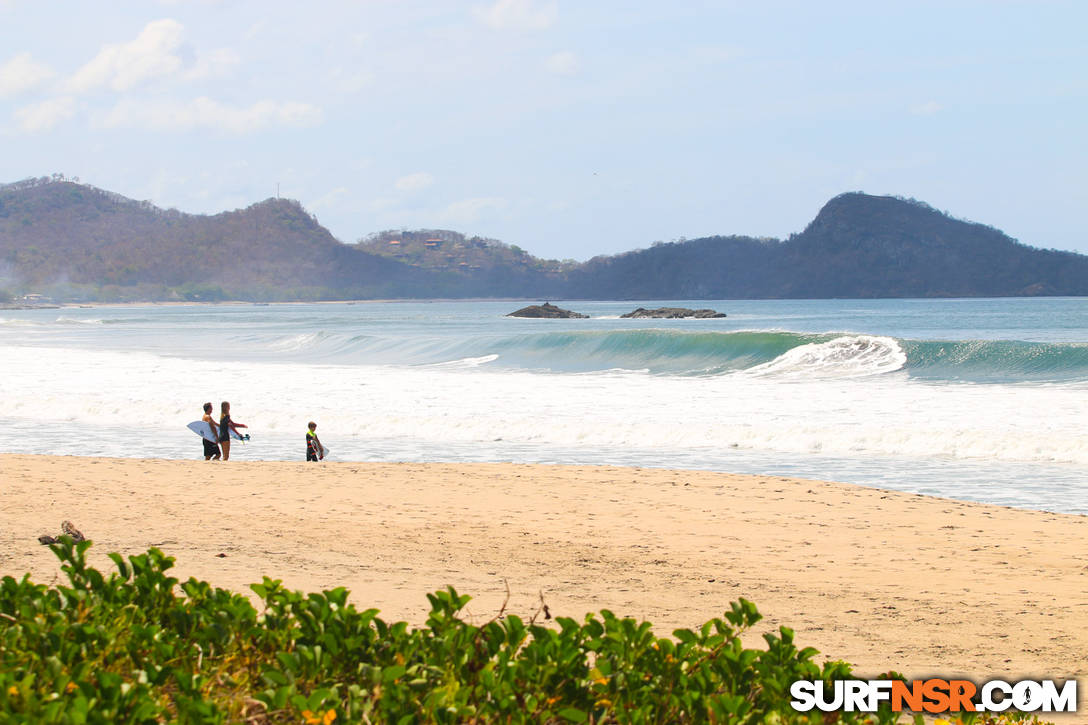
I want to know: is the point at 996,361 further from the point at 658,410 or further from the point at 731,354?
the point at 658,410

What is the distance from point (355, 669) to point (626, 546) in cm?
470

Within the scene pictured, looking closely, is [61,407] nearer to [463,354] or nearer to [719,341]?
[463,354]

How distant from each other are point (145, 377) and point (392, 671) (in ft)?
83.1

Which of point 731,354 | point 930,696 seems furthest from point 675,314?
point 930,696

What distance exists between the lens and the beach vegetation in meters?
2.73

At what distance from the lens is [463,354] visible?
39.2 m

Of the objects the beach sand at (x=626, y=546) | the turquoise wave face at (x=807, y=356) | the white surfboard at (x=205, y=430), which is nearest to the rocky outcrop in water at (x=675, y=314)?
the turquoise wave face at (x=807, y=356)

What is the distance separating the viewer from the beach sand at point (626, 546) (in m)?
5.53

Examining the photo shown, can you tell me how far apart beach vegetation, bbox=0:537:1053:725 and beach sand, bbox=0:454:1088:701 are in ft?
4.11

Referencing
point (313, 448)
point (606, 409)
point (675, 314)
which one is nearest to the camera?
point (313, 448)

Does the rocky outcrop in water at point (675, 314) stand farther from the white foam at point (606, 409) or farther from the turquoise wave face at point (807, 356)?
the white foam at point (606, 409)

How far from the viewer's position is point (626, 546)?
7.75m

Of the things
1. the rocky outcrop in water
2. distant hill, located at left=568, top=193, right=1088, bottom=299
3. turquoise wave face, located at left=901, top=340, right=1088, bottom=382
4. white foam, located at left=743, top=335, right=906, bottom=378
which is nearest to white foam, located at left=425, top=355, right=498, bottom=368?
white foam, located at left=743, top=335, right=906, bottom=378

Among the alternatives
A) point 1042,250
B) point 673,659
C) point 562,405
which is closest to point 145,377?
point 562,405
